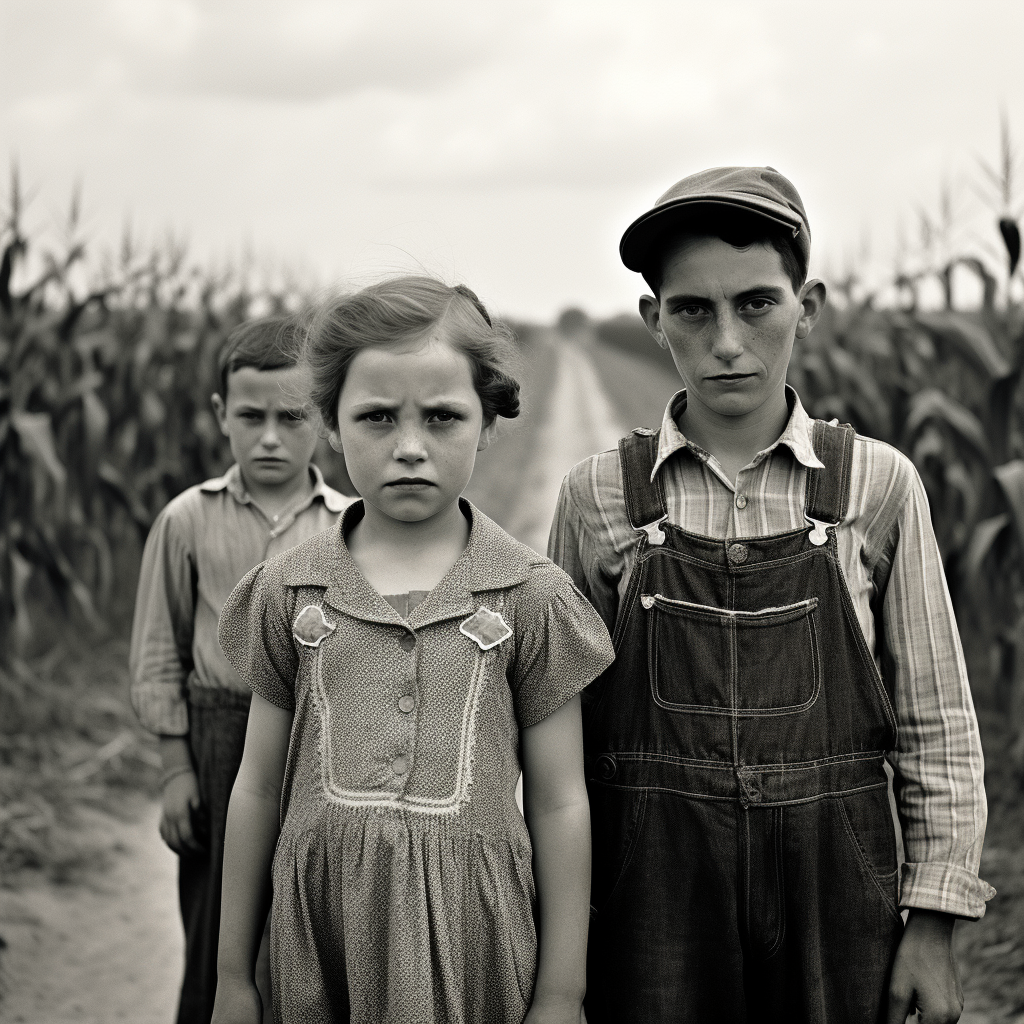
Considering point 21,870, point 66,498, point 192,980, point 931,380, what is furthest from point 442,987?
point 931,380

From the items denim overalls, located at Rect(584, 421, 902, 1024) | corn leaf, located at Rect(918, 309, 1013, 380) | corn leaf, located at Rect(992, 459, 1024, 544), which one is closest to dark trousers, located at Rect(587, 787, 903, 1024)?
denim overalls, located at Rect(584, 421, 902, 1024)

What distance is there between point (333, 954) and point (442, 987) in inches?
5.6

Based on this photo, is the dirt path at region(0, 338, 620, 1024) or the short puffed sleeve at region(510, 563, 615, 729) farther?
the dirt path at region(0, 338, 620, 1024)

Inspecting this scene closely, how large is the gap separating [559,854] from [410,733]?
0.23 m

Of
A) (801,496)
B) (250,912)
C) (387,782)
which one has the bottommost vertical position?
(250,912)

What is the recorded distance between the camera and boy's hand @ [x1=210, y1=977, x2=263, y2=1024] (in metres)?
1.57

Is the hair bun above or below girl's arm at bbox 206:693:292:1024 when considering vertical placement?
above

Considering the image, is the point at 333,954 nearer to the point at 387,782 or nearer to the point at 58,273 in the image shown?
the point at 387,782

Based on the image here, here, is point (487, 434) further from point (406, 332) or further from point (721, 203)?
point (721, 203)

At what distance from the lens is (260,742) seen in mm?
1641

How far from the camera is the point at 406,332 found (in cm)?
158

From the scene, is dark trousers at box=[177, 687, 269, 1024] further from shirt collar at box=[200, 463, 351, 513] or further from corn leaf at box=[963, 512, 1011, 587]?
corn leaf at box=[963, 512, 1011, 587]

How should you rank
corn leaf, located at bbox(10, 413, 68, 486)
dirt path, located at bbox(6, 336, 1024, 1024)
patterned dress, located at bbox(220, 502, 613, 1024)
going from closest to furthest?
1. patterned dress, located at bbox(220, 502, 613, 1024)
2. dirt path, located at bbox(6, 336, 1024, 1024)
3. corn leaf, located at bbox(10, 413, 68, 486)

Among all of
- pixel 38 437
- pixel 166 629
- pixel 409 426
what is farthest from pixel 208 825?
pixel 38 437
